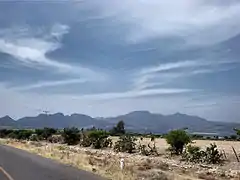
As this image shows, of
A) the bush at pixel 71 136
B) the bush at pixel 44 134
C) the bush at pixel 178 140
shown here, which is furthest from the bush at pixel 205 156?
the bush at pixel 44 134

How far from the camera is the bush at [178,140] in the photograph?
142ft

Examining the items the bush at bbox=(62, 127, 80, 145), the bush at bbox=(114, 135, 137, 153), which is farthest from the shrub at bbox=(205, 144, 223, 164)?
the bush at bbox=(62, 127, 80, 145)

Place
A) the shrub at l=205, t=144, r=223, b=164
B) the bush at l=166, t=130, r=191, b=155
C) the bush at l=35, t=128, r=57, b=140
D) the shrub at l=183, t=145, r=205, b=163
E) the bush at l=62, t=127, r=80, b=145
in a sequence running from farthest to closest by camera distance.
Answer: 1. the bush at l=35, t=128, r=57, b=140
2. the bush at l=62, t=127, r=80, b=145
3. the bush at l=166, t=130, r=191, b=155
4. the shrub at l=183, t=145, r=205, b=163
5. the shrub at l=205, t=144, r=223, b=164

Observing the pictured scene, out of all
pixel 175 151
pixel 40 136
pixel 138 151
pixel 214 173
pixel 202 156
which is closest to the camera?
pixel 214 173

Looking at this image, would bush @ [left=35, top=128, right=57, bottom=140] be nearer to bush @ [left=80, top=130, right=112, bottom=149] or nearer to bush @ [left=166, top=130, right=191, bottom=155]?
bush @ [left=80, top=130, right=112, bottom=149]

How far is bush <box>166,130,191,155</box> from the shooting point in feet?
142

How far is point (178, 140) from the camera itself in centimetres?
4334

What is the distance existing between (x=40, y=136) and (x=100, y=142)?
44797mm

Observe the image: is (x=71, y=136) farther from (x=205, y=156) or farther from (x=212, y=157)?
(x=212, y=157)

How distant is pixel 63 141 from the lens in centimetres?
8100

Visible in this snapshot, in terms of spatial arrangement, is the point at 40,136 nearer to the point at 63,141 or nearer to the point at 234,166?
the point at 63,141

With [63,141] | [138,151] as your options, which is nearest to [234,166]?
[138,151]

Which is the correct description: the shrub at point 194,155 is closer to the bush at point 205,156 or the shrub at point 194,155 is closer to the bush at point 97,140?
the bush at point 205,156

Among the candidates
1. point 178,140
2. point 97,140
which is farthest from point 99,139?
point 178,140
